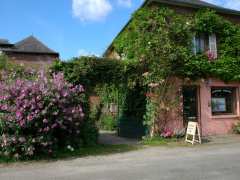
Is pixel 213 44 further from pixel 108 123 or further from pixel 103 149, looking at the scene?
pixel 103 149

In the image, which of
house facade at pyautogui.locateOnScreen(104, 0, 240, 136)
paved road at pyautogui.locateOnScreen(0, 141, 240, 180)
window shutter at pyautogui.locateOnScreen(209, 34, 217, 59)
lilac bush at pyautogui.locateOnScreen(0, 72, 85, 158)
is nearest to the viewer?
paved road at pyautogui.locateOnScreen(0, 141, 240, 180)

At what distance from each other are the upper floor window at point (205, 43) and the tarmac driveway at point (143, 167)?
22.4 ft

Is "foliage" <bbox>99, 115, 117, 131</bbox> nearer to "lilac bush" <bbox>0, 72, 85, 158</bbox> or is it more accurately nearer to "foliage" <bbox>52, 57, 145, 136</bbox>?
"foliage" <bbox>52, 57, 145, 136</bbox>

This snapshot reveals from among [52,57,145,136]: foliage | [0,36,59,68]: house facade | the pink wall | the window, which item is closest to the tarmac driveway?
[52,57,145,136]: foliage

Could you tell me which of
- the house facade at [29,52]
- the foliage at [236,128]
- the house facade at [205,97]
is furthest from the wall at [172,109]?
the house facade at [29,52]

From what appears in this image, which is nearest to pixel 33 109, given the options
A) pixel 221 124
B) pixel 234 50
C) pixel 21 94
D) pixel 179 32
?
pixel 21 94

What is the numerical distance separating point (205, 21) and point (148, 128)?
648 centimetres

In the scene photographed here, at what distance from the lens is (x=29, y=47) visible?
1527 inches

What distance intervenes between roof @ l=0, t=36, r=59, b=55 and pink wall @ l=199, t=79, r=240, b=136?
24.5 meters

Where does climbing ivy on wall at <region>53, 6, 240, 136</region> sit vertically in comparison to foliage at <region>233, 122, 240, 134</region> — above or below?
above

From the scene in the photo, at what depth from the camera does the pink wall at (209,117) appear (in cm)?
1736

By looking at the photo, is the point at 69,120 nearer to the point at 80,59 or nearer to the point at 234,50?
the point at 80,59

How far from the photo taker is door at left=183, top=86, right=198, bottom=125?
56.1 ft

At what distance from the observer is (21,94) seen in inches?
438
